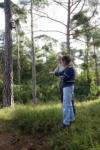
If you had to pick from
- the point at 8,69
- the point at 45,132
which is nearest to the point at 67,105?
the point at 45,132

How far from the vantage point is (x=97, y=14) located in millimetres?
9000

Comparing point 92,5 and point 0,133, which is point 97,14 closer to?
point 92,5

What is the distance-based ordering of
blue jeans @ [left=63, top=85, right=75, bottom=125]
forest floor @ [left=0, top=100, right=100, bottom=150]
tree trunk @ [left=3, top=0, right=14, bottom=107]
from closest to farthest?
forest floor @ [left=0, top=100, right=100, bottom=150]
blue jeans @ [left=63, top=85, right=75, bottom=125]
tree trunk @ [left=3, top=0, right=14, bottom=107]

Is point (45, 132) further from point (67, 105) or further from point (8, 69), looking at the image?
point (8, 69)

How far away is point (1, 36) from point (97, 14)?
55.2 feet

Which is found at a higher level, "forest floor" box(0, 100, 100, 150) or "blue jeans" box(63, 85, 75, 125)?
"blue jeans" box(63, 85, 75, 125)

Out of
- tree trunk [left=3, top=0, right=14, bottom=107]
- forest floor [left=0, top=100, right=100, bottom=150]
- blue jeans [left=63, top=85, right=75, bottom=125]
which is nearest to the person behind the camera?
forest floor [left=0, top=100, right=100, bottom=150]

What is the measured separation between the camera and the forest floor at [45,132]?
2740 mm

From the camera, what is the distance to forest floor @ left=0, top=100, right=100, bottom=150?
2.74 m

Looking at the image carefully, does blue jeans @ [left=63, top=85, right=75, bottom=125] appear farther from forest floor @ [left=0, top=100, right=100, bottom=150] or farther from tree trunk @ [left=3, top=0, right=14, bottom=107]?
tree trunk @ [left=3, top=0, right=14, bottom=107]

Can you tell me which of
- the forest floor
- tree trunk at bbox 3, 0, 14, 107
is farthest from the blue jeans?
tree trunk at bbox 3, 0, 14, 107

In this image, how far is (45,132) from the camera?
3309mm

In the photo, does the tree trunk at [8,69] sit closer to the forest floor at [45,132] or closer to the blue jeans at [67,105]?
the forest floor at [45,132]

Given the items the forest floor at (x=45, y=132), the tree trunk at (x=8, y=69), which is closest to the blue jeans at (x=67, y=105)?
the forest floor at (x=45, y=132)
